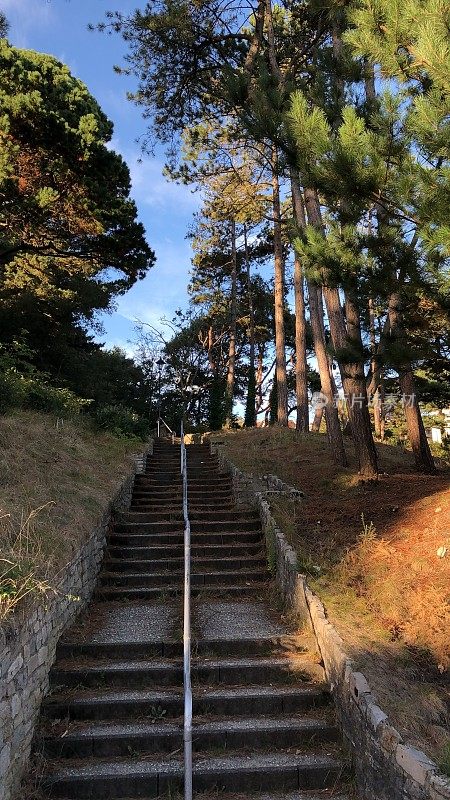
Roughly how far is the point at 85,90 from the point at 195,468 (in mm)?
7244

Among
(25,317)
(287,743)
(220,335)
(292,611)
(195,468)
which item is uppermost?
(220,335)

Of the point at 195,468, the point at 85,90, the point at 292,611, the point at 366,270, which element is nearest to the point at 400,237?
the point at 366,270

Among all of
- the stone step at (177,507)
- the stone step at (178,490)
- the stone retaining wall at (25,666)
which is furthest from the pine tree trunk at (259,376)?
the stone retaining wall at (25,666)

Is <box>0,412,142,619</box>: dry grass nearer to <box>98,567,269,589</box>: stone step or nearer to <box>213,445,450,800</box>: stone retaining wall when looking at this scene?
<box>98,567,269,589</box>: stone step

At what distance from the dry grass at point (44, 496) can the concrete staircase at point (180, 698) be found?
0.75 meters

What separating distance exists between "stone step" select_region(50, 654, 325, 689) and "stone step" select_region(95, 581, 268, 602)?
1.25 m

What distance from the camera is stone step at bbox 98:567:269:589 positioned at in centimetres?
570

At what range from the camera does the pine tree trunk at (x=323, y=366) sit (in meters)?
8.67

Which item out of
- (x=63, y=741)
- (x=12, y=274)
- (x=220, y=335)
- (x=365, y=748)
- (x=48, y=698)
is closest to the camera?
(x=365, y=748)

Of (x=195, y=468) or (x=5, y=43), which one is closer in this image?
(x=5, y=43)

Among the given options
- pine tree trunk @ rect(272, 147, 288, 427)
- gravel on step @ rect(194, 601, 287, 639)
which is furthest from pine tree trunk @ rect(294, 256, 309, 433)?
gravel on step @ rect(194, 601, 287, 639)

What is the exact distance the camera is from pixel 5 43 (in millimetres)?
9367

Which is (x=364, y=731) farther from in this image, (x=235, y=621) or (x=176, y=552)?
(x=176, y=552)

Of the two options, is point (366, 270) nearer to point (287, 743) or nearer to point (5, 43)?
point (287, 743)
